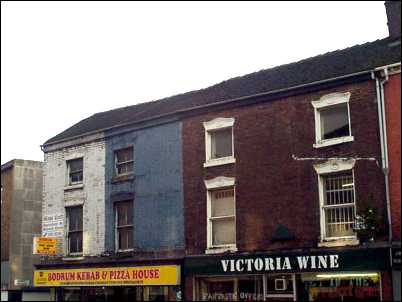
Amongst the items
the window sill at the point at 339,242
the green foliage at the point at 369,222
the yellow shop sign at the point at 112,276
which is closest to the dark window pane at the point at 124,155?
the yellow shop sign at the point at 112,276

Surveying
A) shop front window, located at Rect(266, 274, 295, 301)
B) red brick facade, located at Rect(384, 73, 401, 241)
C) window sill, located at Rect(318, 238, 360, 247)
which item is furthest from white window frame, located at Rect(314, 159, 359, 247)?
shop front window, located at Rect(266, 274, 295, 301)

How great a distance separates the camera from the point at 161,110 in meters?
25.8

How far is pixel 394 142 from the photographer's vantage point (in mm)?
18531

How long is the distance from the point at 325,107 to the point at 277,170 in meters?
2.54

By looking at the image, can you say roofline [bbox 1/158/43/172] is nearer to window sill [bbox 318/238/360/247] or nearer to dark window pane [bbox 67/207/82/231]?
dark window pane [bbox 67/207/82/231]

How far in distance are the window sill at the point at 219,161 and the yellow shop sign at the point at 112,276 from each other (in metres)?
3.73

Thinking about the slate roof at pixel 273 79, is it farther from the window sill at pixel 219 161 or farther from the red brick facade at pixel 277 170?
the window sill at pixel 219 161

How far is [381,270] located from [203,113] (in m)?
8.61

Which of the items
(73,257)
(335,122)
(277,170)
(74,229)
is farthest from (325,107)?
(73,257)

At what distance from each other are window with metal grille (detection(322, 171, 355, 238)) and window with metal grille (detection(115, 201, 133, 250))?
26.9 feet

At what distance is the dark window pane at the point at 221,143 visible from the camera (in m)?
22.6

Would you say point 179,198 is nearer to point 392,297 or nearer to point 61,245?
point 61,245

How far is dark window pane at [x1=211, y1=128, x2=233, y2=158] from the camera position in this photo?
22.6 meters

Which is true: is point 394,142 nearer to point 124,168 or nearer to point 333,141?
point 333,141
